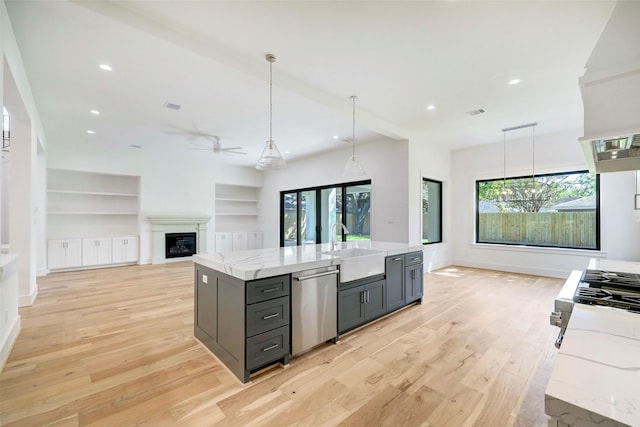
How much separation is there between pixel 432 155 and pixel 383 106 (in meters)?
2.63

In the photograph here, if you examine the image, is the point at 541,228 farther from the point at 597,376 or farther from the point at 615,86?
the point at 597,376

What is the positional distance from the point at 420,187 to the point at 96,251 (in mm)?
7554

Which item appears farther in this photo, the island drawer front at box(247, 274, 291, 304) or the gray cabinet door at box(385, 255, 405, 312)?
the gray cabinet door at box(385, 255, 405, 312)

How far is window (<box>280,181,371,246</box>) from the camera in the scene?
6585mm

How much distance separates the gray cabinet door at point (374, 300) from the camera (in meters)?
3.11

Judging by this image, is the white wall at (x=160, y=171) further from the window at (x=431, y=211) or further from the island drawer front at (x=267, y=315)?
the island drawer front at (x=267, y=315)

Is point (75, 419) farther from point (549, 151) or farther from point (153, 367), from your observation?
point (549, 151)

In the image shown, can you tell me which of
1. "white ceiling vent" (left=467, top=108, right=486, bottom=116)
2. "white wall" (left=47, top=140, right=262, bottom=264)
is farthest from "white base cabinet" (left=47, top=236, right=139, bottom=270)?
"white ceiling vent" (left=467, top=108, right=486, bottom=116)

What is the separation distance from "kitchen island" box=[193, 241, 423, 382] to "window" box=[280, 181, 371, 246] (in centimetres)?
352

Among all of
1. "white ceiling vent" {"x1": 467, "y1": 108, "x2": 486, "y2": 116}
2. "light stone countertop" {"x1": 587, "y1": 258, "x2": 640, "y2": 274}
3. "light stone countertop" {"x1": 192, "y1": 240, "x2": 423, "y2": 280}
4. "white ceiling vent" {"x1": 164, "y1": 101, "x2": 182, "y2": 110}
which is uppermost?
"white ceiling vent" {"x1": 467, "y1": 108, "x2": 486, "y2": 116}

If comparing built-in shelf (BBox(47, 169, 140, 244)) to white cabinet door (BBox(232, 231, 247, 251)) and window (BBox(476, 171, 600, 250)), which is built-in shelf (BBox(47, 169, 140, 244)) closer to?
white cabinet door (BBox(232, 231, 247, 251))

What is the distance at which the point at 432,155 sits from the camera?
6.31 metres

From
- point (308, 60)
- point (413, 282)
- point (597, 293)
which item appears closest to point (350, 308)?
point (413, 282)

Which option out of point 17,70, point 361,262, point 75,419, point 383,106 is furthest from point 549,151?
point 17,70
